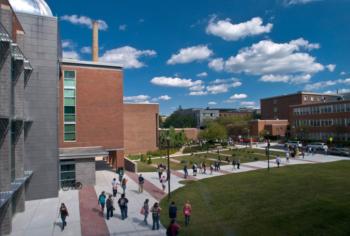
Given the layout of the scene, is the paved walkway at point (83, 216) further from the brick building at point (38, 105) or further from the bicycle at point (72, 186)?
the brick building at point (38, 105)

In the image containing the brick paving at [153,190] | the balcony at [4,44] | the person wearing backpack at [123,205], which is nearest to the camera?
the balcony at [4,44]

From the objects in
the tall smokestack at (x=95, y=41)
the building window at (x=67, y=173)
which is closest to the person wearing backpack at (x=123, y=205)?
the building window at (x=67, y=173)

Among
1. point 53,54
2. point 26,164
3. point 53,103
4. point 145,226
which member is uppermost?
point 53,54

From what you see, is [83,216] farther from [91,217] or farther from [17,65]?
[17,65]

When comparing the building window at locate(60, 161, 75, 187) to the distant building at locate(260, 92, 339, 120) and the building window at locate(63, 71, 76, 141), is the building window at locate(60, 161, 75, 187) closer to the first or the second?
the building window at locate(63, 71, 76, 141)

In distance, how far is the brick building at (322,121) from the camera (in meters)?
55.0

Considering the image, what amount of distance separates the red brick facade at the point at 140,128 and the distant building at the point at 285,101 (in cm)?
4723

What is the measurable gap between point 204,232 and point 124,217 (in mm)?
5151

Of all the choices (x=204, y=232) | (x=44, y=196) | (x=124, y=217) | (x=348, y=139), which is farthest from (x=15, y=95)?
(x=348, y=139)

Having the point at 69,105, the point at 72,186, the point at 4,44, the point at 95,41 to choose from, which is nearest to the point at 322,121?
the point at 95,41

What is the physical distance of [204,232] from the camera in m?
13.5

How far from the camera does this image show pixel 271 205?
16.4 meters

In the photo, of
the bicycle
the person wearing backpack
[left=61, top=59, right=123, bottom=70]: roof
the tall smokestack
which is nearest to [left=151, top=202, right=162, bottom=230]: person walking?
the person wearing backpack

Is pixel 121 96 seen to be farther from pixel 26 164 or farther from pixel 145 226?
pixel 145 226
